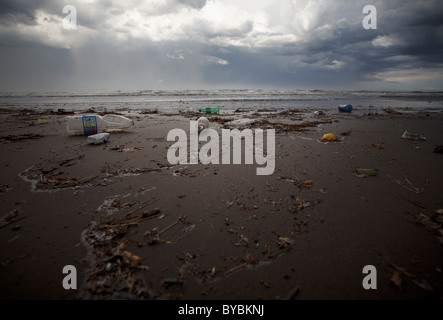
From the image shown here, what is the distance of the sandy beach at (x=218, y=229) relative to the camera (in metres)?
1.56

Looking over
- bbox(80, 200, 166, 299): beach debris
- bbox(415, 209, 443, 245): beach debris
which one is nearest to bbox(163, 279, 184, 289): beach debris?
bbox(80, 200, 166, 299): beach debris

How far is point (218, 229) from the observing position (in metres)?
2.21

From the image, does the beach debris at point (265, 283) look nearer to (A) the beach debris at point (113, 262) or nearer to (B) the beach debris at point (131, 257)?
(A) the beach debris at point (113, 262)

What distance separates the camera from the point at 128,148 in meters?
5.01

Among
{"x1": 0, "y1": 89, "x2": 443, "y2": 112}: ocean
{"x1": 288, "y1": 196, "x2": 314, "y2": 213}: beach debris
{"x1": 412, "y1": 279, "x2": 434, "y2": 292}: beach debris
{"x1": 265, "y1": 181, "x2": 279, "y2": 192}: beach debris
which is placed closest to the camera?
{"x1": 412, "y1": 279, "x2": 434, "y2": 292}: beach debris

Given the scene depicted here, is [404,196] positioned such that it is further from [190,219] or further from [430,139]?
[430,139]

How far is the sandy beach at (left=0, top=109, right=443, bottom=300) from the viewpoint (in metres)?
1.56

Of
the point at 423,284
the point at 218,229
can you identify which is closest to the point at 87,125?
the point at 218,229

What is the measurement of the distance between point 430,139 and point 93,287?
8.92m

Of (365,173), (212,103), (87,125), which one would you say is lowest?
(365,173)

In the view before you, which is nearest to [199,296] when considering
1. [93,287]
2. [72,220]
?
[93,287]

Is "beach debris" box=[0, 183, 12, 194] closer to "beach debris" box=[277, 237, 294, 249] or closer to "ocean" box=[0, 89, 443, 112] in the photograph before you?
"beach debris" box=[277, 237, 294, 249]

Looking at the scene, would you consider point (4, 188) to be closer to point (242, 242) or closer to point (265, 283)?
point (242, 242)

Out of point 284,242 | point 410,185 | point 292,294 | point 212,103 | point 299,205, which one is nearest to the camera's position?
point 292,294
